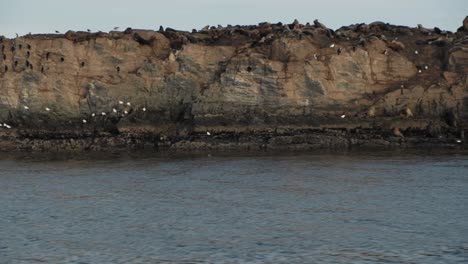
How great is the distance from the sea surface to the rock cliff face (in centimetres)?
548

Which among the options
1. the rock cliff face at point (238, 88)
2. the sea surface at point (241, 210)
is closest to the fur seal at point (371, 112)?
the rock cliff face at point (238, 88)

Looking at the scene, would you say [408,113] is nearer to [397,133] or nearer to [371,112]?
[397,133]

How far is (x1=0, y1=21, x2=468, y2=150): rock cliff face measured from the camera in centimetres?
4234

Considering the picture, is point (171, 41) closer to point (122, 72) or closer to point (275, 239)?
point (122, 72)

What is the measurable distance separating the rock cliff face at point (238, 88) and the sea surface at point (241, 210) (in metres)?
5.48

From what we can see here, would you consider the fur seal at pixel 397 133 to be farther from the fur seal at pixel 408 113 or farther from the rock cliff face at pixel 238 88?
the fur seal at pixel 408 113

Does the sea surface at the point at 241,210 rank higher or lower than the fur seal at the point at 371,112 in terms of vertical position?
lower

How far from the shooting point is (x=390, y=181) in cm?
2895

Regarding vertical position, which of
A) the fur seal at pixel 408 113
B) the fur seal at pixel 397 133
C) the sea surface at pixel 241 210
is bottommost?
the sea surface at pixel 241 210

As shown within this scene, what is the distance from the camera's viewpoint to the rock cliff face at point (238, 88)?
139 feet

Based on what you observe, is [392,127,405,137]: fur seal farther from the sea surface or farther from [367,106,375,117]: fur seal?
the sea surface

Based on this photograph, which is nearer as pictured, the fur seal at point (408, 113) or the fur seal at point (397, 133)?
the fur seal at point (397, 133)

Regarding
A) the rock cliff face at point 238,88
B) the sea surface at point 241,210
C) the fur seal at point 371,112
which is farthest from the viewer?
the fur seal at point 371,112

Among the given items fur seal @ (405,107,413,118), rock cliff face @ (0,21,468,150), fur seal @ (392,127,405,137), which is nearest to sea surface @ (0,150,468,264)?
fur seal @ (392,127,405,137)
